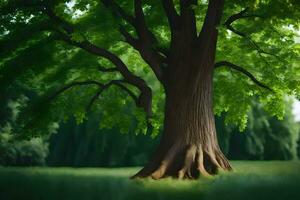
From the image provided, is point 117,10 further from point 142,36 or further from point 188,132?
point 188,132

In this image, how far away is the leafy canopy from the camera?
1855 cm

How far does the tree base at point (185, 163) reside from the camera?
16609mm

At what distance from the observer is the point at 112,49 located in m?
25.3

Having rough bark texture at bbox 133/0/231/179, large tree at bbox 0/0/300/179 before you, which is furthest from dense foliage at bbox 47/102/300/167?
rough bark texture at bbox 133/0/231/179

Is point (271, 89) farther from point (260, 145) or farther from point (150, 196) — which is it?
point (260, 145)

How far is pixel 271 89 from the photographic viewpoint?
21438mm

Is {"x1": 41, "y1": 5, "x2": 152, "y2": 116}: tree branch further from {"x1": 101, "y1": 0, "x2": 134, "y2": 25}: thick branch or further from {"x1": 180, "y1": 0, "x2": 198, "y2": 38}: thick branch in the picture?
{"x1": 180, "y1": 0, "x2": 198, "y2": 38}: thick branch

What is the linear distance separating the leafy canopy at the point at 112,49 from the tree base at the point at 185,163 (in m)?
3.89

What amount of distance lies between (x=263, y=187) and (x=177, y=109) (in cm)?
792

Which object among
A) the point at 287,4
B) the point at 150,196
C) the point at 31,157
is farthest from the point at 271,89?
the point at 31,157

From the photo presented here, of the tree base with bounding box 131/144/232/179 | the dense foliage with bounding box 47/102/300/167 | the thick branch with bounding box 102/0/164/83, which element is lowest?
the tree base with bounding box 131/144/232/179

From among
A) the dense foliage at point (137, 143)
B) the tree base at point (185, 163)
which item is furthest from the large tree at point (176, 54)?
the dense foliage at point (137, 143)

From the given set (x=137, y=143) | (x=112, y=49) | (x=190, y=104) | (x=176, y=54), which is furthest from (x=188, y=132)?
(x=137, y=143)

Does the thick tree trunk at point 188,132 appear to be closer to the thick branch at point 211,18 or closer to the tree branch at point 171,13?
the thick branch at point 211,18
